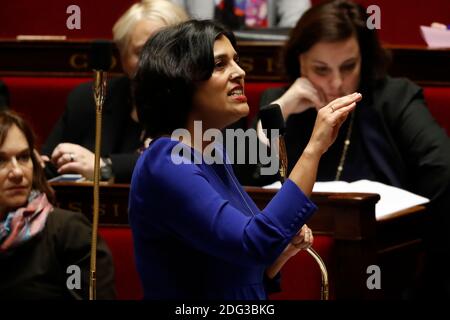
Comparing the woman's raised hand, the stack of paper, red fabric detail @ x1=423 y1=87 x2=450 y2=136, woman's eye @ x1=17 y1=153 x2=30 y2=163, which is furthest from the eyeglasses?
red fabric detail @ x1=423 y1=87 x2=450 y2=136

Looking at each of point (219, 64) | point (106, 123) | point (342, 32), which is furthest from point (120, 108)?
point (219, 64)

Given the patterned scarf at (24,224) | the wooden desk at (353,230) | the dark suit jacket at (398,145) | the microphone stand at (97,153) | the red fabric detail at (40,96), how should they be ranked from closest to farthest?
the microphone stand at (97,153) < the wooden desk at (353,230) < the patterned scarf at (24,224) < the dark suit jacket at (398,145) < the red fabric detail at (40,96)

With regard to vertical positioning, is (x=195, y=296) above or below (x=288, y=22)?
below

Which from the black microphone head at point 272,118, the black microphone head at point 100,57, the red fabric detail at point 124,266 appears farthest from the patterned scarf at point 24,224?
the black microphone head at point 272,118

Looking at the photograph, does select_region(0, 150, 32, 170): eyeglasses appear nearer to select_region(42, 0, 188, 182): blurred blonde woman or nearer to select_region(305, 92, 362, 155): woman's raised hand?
select_region(42, 0, 188, 182): blurred blonde woman

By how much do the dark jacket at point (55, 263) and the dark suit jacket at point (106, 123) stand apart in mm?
399

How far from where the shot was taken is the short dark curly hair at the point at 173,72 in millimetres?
1214

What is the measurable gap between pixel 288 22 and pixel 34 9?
0.98 meters

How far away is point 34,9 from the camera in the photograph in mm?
3246

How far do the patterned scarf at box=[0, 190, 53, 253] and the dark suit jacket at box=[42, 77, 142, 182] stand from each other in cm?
39

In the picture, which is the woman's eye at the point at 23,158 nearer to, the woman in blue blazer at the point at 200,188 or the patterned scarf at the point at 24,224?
the patterned scarf at the point at 24,224

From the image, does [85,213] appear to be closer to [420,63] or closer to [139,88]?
[139,88]

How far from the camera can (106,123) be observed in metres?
2.29

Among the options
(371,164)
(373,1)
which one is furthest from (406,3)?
(371,164)
